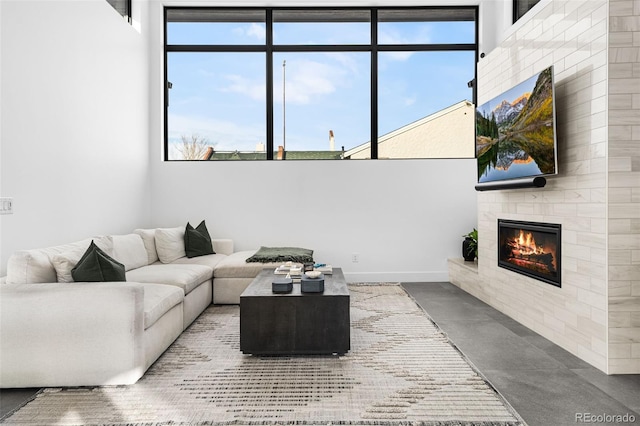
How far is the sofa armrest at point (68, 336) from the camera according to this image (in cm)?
246

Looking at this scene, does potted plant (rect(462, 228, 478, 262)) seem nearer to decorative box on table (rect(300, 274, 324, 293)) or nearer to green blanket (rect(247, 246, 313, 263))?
green blanket (rect(247, 246, 313, 263))

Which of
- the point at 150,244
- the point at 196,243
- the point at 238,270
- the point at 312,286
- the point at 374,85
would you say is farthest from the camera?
the point at 374,85

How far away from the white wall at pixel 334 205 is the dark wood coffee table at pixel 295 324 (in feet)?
9.08

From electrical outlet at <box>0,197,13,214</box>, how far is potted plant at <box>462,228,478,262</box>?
481cm

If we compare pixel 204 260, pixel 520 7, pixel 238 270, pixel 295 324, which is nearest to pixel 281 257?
pixel 238 270

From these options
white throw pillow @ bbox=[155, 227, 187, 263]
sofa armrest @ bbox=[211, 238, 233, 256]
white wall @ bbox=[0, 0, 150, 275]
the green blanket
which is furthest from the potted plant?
white wall @ bbox=[0, 0, 150, 275]

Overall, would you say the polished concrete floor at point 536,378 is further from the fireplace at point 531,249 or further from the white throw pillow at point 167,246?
the white throw pillow at point 167,246

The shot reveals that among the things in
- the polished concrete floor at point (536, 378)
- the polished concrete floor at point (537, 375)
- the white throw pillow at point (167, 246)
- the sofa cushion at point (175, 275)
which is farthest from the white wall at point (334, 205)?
the polished concrete floor at point (536, 378)

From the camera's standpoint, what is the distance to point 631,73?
2629mm

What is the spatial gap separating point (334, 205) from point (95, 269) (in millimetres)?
3464

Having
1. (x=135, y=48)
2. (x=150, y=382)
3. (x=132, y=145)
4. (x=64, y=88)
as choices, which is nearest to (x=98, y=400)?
(x=150, y=382)

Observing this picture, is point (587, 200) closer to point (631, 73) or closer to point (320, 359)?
point (631, 73)

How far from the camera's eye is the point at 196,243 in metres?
5.04

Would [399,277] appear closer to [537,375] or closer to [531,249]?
[531,249]
